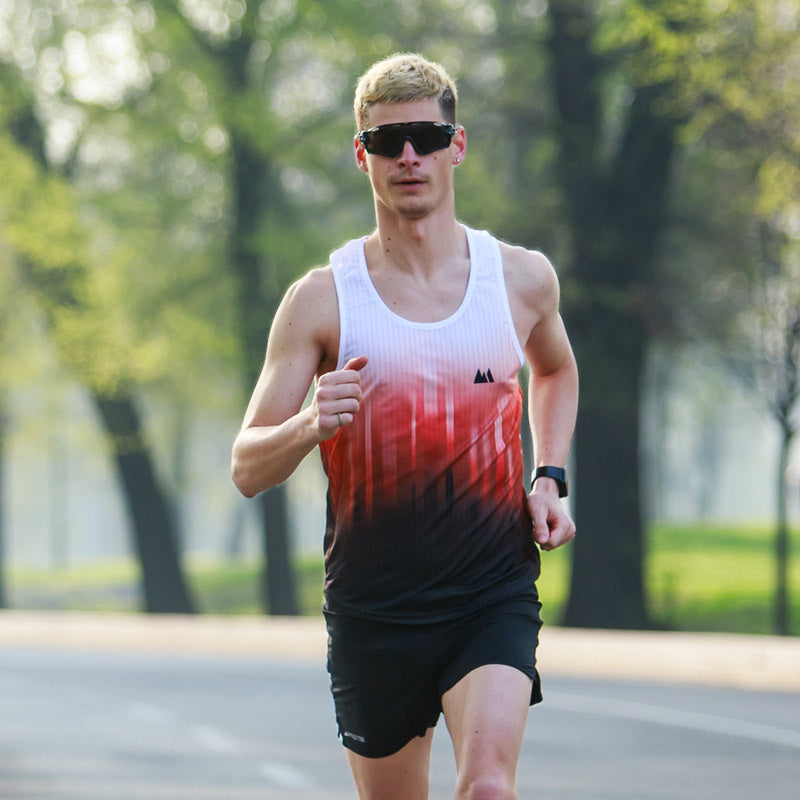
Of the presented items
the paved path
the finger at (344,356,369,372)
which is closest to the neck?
the finger at (344,356,369,372)

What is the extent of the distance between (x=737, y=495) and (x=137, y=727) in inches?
4712

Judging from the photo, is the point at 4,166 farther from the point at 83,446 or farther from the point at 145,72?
the point at 83,446

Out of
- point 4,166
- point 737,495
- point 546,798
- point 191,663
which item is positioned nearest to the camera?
point 546,798

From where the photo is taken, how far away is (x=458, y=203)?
2200 centimetres

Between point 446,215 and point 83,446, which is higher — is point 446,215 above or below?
above

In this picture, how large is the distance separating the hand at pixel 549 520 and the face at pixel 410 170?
0.75 m

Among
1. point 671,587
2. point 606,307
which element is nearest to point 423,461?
point 606,307

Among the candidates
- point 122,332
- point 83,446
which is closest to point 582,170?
point 122,332

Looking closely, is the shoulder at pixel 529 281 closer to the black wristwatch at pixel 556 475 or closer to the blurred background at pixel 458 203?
the black wristwatch at pixel 556 475

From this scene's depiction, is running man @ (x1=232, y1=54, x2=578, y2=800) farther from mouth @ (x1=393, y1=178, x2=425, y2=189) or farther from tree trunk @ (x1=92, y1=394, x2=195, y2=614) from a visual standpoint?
tree trunk @ (x1=92, y1=394, x2=195, y2=614)

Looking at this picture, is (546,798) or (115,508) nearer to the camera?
(546,798)

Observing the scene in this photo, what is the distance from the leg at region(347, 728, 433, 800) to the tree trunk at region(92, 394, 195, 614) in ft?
76.4

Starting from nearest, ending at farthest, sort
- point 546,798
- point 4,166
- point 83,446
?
point 546,798 < point 4,166 < point 83,446

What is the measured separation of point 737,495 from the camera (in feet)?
427
